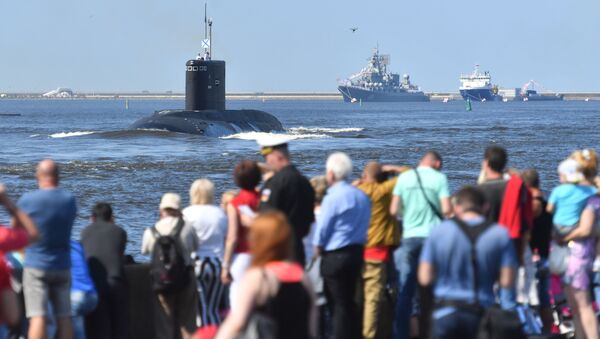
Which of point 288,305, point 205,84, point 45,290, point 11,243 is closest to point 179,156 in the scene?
point 205,84

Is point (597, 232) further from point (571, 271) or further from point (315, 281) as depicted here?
point (315, 281)

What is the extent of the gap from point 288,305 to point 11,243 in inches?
81.6

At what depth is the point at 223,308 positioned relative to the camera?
9641 millimetres

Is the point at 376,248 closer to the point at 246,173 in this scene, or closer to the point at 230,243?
Result: the point at 246,173

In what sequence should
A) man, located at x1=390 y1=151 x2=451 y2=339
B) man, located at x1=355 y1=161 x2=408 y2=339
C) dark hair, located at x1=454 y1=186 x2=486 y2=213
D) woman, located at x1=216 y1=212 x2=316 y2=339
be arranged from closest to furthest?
woman, located at x1=216 y1=212 x2=316 y2=339
dark hair, located at x1=454 y1=186 x2=486 y2=213
man, located at x1=390 y1=151 x2=451 y2=339
man, located at x1=355 y1=161 x2=408 y2=339

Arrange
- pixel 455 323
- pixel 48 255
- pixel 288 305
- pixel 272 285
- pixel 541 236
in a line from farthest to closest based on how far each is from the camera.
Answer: pixel 541 236 < pixel 48 255 < pixel 455 323 < pixel 288 305 < pixel 272 285

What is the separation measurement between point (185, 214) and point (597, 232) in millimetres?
3362

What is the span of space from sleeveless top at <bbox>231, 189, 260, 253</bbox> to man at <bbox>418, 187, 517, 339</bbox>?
1904 mm

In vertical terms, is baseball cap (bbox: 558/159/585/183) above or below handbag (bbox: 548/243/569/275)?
above

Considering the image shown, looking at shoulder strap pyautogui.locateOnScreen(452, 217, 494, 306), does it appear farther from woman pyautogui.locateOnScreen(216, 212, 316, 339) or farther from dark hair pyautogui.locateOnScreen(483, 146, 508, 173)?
dark hair pyautogui.locateOnScreen(483, 146, 508, 173)

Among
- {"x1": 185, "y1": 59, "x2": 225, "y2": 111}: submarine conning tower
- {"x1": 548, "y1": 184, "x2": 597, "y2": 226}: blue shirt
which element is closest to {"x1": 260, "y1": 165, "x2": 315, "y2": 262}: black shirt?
{"x1": 548, "y1": 184, "x2": 597, "y2": 226}: blue shirt

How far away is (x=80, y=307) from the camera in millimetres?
8922

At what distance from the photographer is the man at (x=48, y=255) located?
8.27 meters

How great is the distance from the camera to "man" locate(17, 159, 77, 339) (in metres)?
8.27
